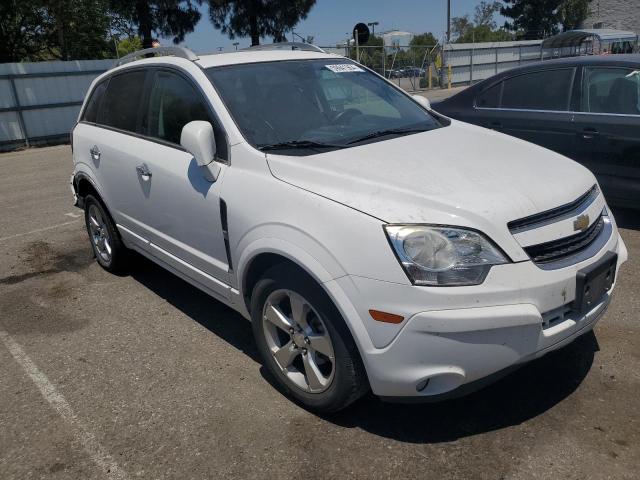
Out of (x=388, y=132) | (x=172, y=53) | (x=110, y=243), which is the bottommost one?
(x=110, y=243)

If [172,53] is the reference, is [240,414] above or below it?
below

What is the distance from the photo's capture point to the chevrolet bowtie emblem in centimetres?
268

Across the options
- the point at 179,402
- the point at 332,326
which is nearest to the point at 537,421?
the point at 332,326

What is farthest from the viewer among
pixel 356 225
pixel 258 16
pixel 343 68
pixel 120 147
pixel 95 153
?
pixel 258 16

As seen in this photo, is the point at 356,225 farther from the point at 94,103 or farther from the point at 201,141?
the point at 94,103

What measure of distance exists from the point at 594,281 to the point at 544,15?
56513 mm

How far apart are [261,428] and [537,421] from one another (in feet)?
4.42

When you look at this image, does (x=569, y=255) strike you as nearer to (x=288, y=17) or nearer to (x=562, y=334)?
(x=562, y=334)

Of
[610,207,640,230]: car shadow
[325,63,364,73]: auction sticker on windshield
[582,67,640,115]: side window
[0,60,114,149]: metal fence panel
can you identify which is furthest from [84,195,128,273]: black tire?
[0,60,114,149]: metal fence panel

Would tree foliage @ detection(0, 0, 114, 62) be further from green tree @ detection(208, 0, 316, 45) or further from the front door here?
the front door

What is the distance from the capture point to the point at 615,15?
49.8m

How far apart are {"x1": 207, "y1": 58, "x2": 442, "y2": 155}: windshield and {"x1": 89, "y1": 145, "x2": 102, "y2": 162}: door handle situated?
4.99 feet

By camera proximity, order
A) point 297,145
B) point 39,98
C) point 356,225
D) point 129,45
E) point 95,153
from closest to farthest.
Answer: point 356,225, point 297,145, point 95,153, point 39,98, point 129,45

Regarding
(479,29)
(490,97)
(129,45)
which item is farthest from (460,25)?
(490,97)
